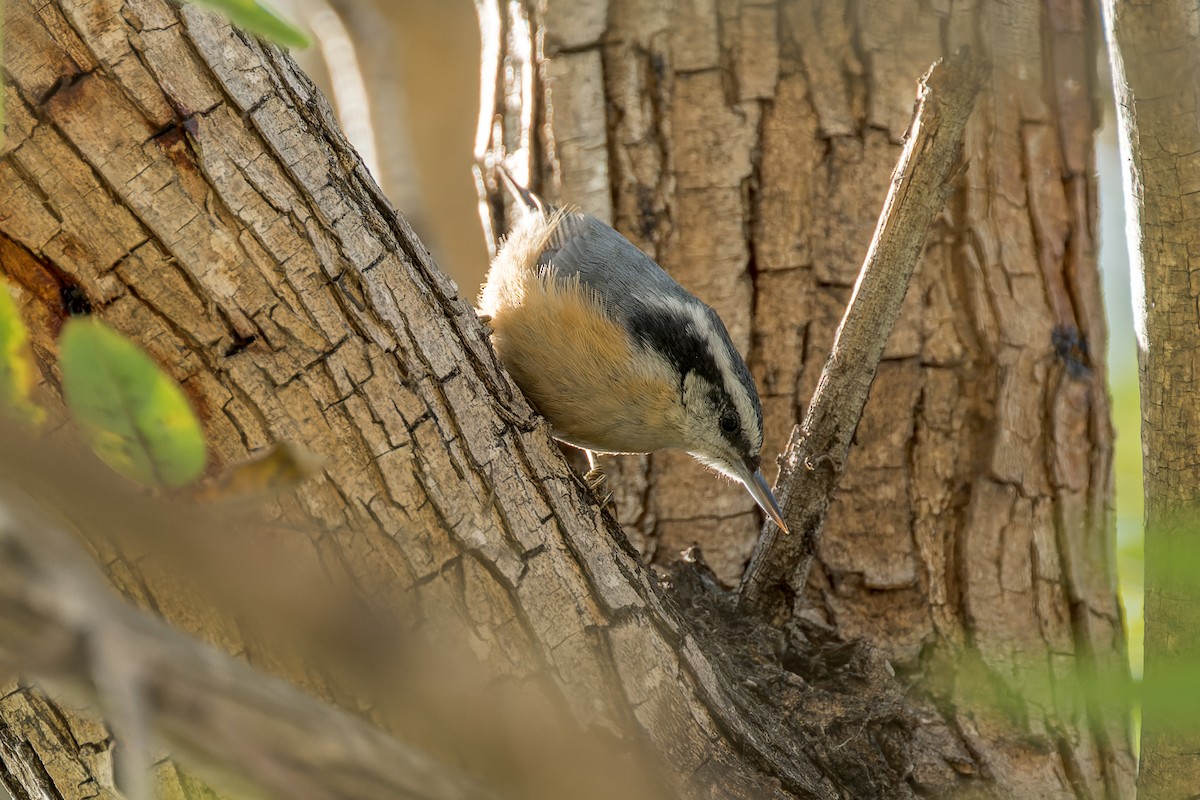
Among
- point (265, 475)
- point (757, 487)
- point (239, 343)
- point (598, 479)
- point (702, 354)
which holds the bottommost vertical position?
point (757, 487)

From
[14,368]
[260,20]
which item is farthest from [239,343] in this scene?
[260,20]

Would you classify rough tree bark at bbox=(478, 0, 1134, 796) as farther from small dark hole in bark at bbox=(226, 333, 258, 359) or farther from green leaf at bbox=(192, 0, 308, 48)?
green leaf at bbox=(192, 0, 308, 48)

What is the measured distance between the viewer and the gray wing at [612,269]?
266 cm

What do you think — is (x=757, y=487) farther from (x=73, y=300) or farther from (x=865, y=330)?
(x=73, y=300)

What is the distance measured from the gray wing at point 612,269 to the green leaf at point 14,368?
1.90m

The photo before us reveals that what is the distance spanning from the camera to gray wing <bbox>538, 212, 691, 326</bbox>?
105 inches

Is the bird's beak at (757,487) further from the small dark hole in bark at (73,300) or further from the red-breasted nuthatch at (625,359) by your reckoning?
the small dark hole in bark at (73,300)

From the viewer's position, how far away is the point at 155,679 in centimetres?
60

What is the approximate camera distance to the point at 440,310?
1724 mm

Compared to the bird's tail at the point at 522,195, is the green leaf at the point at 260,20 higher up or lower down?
lower down

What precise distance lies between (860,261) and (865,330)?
0.87 meters

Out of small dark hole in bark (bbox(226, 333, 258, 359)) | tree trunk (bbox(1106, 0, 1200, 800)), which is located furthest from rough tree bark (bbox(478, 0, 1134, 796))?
small dark hole in bark (bbox(226, 333, 258, 359))

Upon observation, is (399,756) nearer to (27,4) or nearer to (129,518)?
(129,518)

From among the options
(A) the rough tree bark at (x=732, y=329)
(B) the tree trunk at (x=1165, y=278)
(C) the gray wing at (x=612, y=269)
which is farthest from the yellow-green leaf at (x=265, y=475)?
(C) the gray wing at (x=612, y=269)
